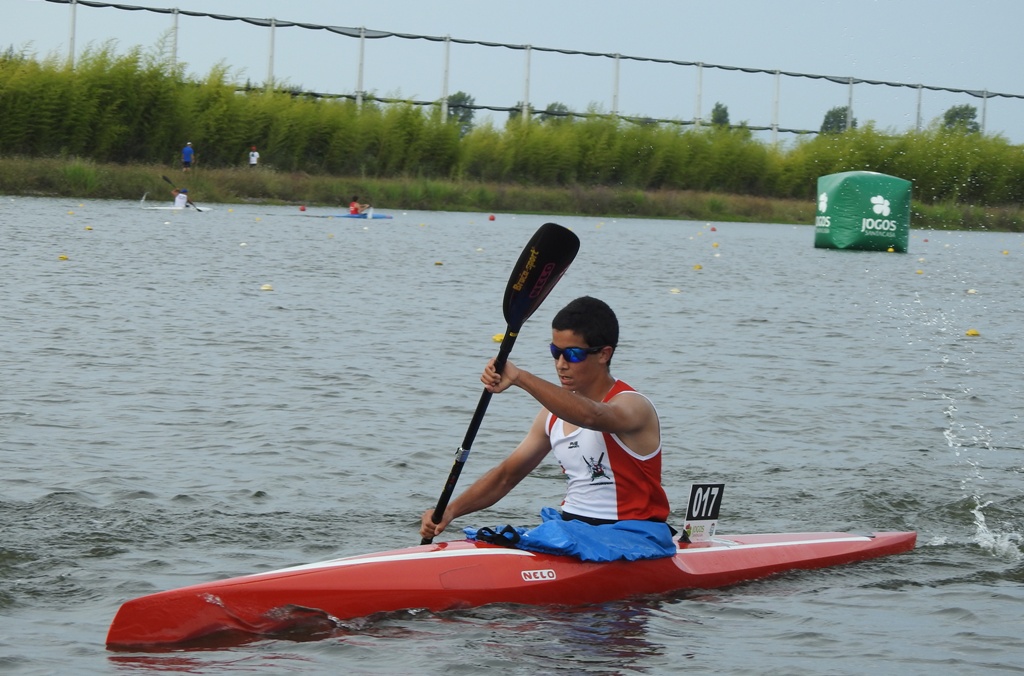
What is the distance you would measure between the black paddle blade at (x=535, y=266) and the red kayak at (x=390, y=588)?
1002mm

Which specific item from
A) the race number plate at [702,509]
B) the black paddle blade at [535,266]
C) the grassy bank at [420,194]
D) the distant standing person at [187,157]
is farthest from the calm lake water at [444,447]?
the distant standing person at [187,157]

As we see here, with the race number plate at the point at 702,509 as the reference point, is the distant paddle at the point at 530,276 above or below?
above

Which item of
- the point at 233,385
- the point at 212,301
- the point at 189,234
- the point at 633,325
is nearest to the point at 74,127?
the point at 189,234

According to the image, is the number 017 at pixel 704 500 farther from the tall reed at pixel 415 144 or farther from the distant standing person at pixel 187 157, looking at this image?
the distant standing person at pixel 187 157

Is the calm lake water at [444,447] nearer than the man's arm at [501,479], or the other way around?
the calm lake water at [444,447]

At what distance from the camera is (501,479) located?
18.1 feet

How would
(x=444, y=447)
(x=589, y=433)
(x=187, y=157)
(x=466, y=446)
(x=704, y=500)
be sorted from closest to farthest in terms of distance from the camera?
(x=589, y=433) → (x=466, y=446) → (x=704, y=500) → (x=444, y=447) → (x=187, y=157)

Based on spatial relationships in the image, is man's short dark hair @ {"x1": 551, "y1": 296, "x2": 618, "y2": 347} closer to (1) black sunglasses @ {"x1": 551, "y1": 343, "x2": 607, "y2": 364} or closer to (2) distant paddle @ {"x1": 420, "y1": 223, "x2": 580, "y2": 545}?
(1) black sunglasses @ {"x1": 551, "y1": 343, "x2": 607, "y2": 364}

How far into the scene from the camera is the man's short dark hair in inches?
200

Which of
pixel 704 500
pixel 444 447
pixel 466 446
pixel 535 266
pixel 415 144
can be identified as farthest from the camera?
pixel 415 144

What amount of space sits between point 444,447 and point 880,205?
20.6 metres

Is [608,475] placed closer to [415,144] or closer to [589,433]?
[589,433]

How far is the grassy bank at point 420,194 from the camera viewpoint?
1377 inches

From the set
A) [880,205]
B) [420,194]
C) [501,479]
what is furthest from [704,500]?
[420,194]
